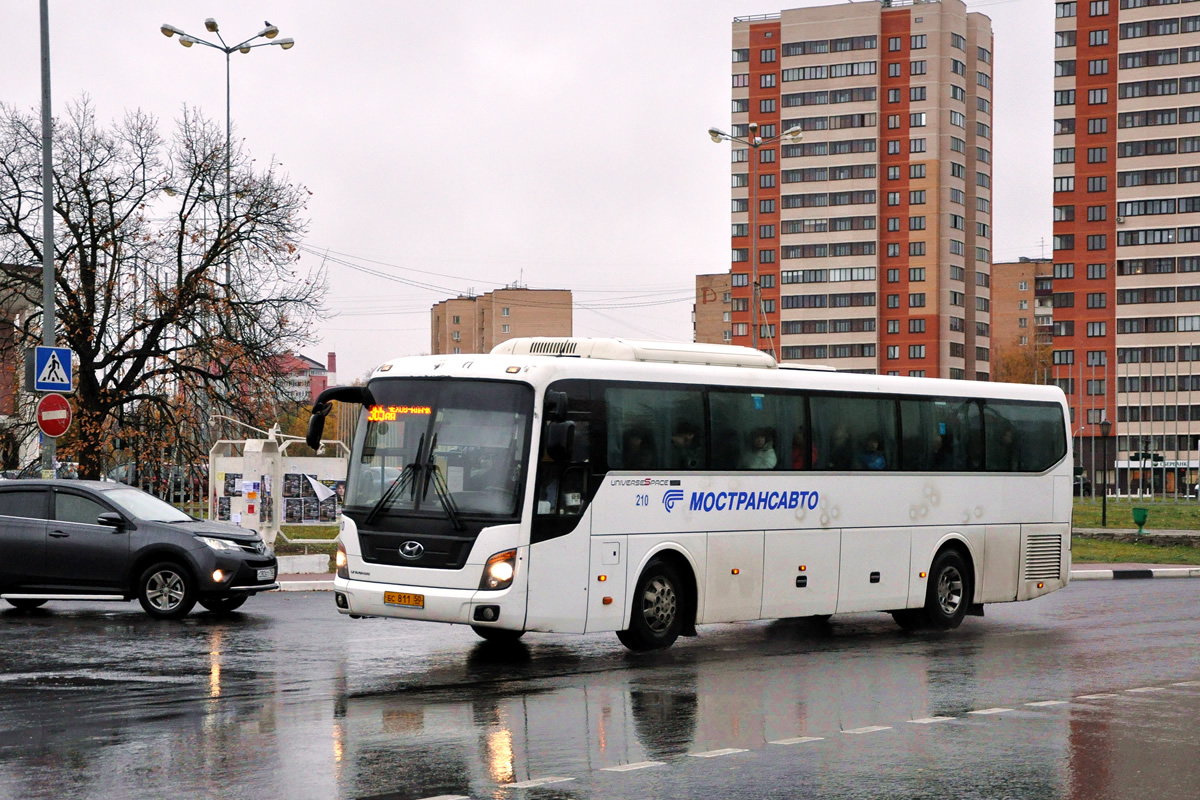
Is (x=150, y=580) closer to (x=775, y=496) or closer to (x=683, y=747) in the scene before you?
(x=775, y=496)

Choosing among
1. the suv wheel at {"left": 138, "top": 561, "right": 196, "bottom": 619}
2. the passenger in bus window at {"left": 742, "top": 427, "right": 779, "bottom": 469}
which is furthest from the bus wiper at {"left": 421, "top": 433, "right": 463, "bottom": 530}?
the suv wheel at {"left": 138, "top": 561, "right": 196, "bottom": 619}

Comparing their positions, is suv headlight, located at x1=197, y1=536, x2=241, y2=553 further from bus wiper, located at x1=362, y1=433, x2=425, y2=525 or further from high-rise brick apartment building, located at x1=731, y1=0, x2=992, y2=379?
high-rise brick apartment building, located at x1=731, y1=0, x2=992, y2=379

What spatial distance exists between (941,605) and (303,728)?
10257 millimetres

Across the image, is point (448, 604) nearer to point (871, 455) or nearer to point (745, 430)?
point (745, 430)

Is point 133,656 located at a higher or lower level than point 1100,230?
lower

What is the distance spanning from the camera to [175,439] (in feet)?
114

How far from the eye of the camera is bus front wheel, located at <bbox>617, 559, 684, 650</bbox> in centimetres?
1493

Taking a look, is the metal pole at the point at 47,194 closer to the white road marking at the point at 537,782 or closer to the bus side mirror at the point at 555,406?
the bus side mirror at the point at 555,406

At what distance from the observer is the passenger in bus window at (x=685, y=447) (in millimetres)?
15383

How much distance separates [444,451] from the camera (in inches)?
558

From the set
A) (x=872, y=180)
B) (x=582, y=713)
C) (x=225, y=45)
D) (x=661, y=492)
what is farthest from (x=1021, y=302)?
(x=582, y=713)

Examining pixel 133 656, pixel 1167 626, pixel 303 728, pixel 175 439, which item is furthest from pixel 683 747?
pixel 175 439

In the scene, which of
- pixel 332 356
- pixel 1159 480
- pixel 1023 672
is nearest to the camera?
pixel 1023 672

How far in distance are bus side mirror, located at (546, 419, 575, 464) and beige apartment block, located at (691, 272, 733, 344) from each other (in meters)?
152
